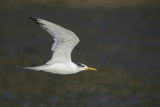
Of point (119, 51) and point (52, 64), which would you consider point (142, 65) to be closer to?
point (119, 51)

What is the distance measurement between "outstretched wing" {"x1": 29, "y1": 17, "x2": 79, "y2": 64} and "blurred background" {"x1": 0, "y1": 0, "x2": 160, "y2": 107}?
490cm

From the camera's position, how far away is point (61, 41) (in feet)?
31.3

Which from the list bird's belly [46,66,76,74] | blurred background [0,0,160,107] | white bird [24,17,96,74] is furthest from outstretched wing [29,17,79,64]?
blurred background [0,0,160,107]

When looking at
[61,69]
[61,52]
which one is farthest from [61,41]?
[61,69]

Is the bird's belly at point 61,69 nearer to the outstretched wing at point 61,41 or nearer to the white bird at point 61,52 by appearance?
the white bird at point 61,52

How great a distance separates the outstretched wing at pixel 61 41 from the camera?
9.01m

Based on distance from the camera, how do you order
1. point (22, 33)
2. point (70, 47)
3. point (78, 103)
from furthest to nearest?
point (22, 33)
point (78, 103)
point (70, 47)

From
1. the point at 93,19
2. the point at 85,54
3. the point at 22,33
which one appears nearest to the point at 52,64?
the point at 85,54

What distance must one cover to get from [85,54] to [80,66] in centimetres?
940

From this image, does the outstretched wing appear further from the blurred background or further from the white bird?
the blurred background

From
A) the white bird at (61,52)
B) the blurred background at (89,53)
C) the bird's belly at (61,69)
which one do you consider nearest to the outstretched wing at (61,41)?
the white bird at (61,52)

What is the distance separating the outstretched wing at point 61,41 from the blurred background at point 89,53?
4896 mm

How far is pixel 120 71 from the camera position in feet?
58.5

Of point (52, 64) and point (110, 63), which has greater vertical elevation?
point (52, 64)
